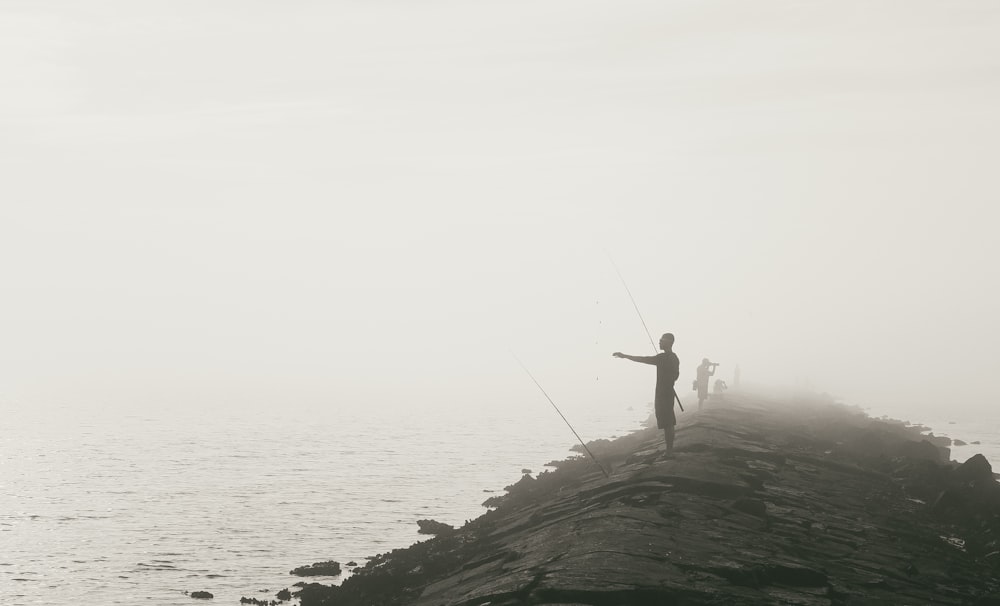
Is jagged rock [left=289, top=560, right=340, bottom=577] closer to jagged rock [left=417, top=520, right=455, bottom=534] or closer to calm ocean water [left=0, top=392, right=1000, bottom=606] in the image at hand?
calm ocean water [left=0, top=392, right=1000, bottom=606]

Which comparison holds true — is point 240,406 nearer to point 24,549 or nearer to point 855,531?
point 24,549

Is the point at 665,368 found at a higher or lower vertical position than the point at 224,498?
lower

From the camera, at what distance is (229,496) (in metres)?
47.7

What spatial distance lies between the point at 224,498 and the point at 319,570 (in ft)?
71.6

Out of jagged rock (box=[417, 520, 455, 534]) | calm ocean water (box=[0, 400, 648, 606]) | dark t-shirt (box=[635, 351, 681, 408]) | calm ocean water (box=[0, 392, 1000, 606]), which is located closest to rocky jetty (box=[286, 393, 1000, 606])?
dark t-shirt (box=[635, 351, 681, 408])

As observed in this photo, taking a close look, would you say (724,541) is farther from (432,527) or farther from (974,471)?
(432,527)

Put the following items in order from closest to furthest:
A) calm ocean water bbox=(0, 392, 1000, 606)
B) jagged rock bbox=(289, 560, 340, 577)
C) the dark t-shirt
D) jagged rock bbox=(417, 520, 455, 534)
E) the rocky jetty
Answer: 1. the rocky jetty
2. the dark t-shirt
3. jagged rock bbox=(289, 560, 340, 577)
4. calm ocean water bbox=(0, 392, 1000, 606)
5. jagged rock bbox=(417, 520, 455, 534)

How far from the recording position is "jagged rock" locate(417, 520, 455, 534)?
32.1 metres

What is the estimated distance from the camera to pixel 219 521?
39.3 metres

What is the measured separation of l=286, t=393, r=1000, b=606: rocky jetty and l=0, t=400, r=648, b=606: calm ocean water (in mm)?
7092

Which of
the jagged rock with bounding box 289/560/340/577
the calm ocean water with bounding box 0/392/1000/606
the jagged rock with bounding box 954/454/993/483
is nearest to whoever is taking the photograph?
the jagged rock with bounding box 954/454/993/483

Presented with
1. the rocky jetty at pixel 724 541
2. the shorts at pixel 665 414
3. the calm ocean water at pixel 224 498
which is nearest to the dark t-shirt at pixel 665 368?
the shorts at pixel 665 414

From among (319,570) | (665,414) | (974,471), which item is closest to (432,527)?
(319,570)

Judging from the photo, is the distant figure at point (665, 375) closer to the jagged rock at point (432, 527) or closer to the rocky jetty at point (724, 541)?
the rocky jetty at point (724, 541)
